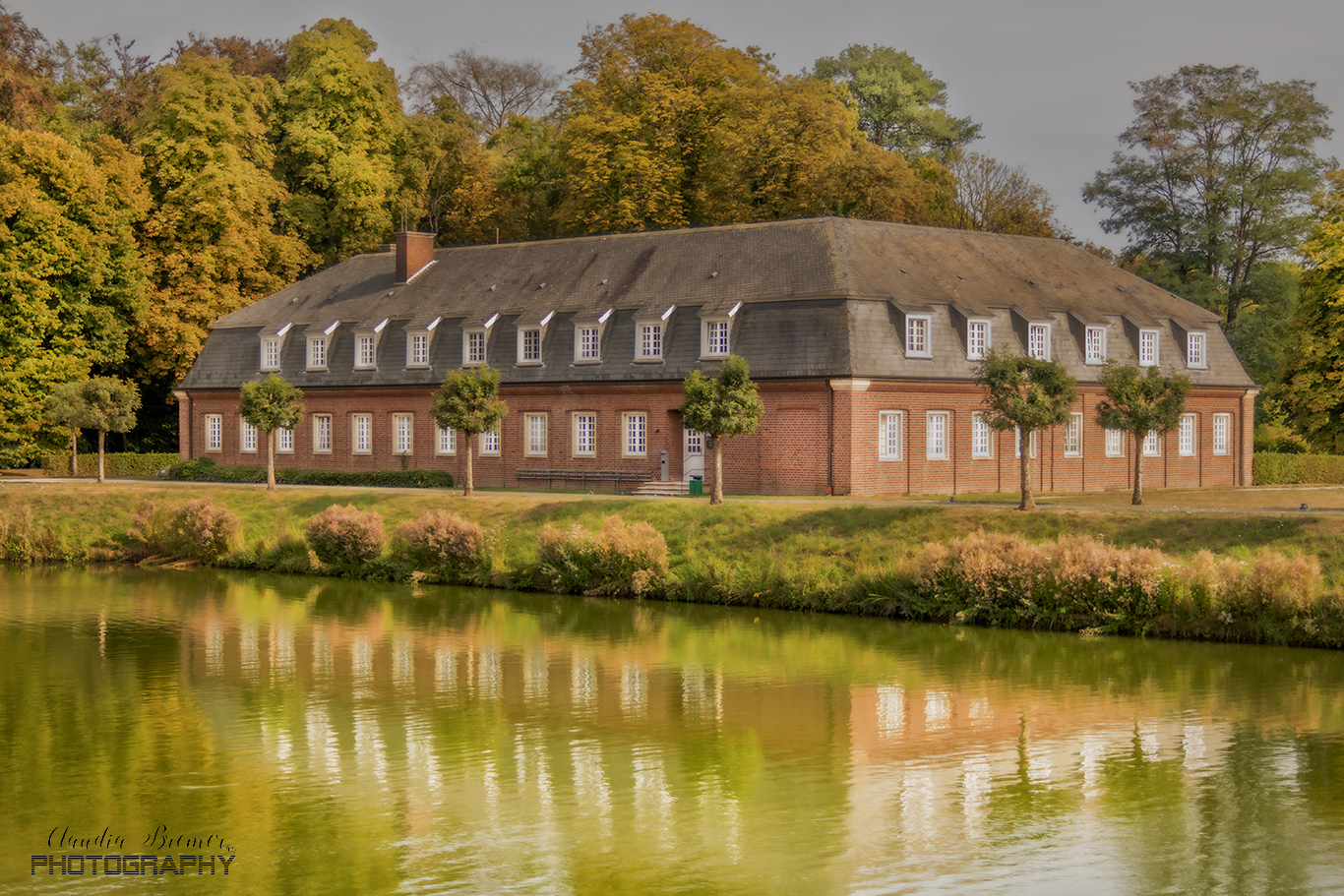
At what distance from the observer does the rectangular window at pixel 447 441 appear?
47.0m

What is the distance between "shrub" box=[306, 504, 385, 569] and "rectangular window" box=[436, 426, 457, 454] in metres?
12.4

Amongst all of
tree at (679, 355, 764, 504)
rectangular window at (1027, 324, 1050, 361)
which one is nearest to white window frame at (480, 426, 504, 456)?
tree at (679, 355, 764, 504)

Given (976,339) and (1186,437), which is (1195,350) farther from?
(976,339)

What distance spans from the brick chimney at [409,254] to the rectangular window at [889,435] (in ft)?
62.8

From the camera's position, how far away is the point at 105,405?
48156 millimetres

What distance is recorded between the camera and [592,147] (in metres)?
54.1

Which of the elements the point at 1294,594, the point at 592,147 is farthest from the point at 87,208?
the point at 1294,594

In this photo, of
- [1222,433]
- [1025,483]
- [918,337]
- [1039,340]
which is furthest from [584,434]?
[1222,433]

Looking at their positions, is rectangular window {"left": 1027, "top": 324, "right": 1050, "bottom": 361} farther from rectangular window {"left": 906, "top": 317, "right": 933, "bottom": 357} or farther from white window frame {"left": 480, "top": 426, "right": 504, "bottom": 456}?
white window frame {"left": 480, "top": 426, "right": 504, "bottom": 456}

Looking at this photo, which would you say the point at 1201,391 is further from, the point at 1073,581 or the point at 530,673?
the point at 530,673

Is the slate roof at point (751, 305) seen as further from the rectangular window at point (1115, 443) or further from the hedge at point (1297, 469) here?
the hedge at point (1297, 469)

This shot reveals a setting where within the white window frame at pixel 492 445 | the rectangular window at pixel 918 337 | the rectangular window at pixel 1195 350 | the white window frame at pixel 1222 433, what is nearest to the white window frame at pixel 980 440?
the rectangular window at pixel 918 337

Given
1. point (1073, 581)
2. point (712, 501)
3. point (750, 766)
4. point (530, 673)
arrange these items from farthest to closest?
point (712, 501) → point (1073, 581) → point (530, 673) → point (750, 766)

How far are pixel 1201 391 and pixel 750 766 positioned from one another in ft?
115
